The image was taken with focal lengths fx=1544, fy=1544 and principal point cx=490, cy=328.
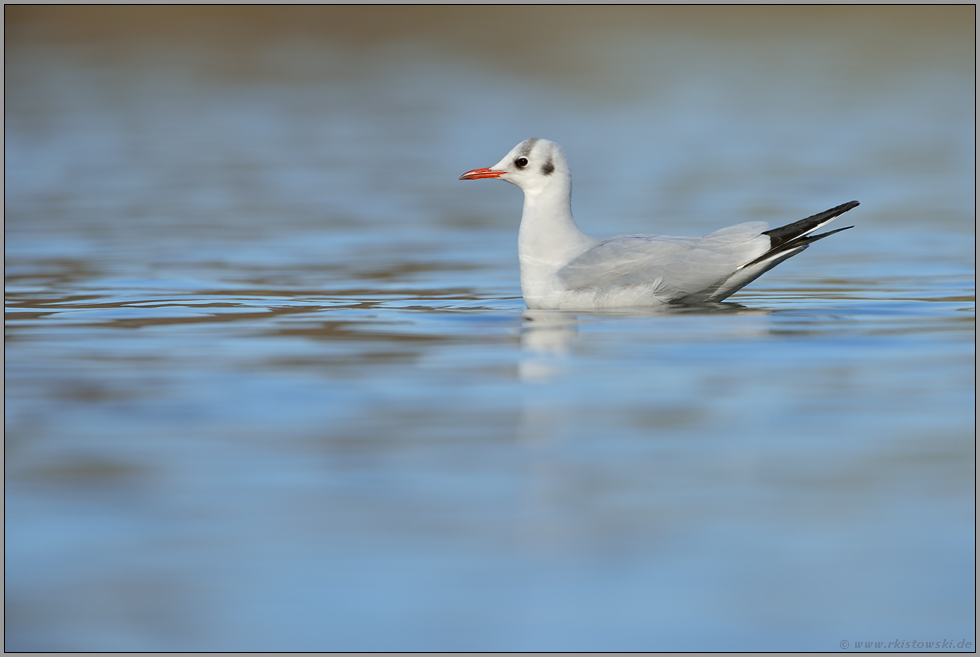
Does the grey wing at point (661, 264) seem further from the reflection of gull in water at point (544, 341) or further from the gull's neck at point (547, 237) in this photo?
the reflection of gull in water at point (544, 341)

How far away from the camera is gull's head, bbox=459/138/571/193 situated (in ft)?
30.5

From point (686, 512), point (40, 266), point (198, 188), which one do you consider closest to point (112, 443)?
point (686, 512)

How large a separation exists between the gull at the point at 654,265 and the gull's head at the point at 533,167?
18.8 inches

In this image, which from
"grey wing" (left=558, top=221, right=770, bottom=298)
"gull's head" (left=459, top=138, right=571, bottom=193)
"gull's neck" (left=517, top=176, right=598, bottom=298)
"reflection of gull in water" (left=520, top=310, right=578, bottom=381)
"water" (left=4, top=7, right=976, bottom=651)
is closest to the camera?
"water" (left=4, top=7, right=976, bottom=651)

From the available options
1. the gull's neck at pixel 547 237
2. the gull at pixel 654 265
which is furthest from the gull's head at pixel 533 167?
the gull at pixel 654 265

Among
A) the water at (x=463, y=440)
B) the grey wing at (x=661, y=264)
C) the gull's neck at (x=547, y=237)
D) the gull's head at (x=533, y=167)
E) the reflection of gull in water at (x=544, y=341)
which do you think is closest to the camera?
the water at (x=463, y=440)

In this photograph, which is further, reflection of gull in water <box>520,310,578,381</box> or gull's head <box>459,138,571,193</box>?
gull's head <box>459,138,571,193</box>

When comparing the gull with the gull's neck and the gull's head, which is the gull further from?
the gull's head

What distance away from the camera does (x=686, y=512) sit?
4.58 meters

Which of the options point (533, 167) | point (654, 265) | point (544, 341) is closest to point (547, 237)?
point (533, 167)

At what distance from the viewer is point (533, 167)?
30.6 ft

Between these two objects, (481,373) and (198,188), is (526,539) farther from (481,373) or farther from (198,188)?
(198,188)

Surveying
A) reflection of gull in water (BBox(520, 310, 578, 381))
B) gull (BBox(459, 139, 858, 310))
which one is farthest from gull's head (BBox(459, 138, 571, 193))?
reflection of gull in water (BBox(520, 310, 578, 381))

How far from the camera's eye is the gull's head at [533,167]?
9297 mm
